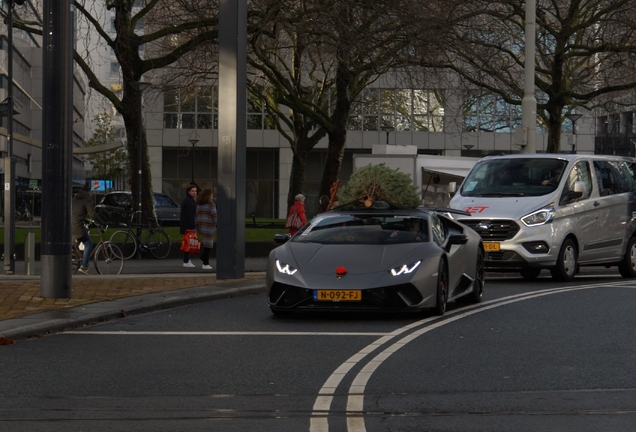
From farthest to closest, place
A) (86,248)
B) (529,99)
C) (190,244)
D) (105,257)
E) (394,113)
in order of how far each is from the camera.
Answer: (394,113), (529,99), (190,244), (105,257), (86,248)

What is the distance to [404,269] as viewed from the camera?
12422 millimetres

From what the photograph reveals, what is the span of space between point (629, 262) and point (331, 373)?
12.1 metres

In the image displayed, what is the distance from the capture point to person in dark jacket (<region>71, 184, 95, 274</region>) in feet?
69.6

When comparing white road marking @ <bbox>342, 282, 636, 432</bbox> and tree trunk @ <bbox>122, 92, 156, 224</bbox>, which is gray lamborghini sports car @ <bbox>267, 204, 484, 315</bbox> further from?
tree trunk @ <bbox>122, 92, 156, 224</bbox>

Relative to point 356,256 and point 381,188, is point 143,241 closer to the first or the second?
point 381,188

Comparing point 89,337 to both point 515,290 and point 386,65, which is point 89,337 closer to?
point 515,290

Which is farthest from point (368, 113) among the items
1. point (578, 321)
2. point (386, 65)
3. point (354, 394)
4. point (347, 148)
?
point (354, 394)

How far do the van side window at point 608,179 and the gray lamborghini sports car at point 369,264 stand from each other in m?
6.40

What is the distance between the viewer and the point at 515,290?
55.0 feet

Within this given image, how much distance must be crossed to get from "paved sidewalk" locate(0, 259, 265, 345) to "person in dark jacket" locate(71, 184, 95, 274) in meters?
2.69

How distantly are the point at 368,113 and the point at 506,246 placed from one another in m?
47.8

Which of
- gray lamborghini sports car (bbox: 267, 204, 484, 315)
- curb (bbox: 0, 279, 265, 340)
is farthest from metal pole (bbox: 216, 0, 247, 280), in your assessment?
gray lamborghini sports car (bbox: 267, 204, 484, 315)

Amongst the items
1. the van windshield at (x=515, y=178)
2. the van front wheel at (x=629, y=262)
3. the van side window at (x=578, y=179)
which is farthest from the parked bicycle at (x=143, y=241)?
the van front wheel at (x=629, y=262)

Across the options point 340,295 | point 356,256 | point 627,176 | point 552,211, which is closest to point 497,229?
point 552,211
